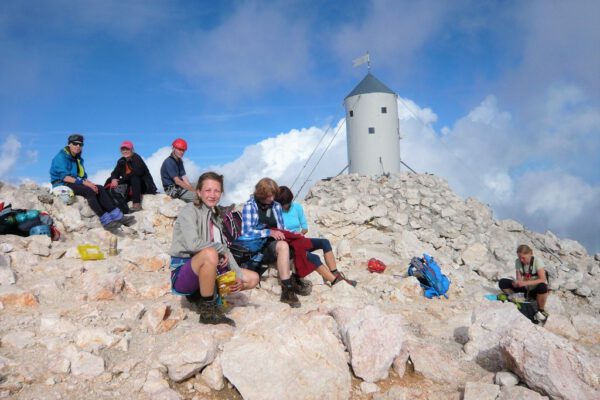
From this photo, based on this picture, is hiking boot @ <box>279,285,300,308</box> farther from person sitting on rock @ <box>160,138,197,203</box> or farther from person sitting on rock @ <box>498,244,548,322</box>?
person sitting on rock @ <box>498,244,548,322</box>

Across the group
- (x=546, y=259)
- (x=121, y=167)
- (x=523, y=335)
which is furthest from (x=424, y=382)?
(x=546, y=259)

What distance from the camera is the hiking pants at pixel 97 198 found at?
29.7 feet

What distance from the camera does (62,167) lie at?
896cm

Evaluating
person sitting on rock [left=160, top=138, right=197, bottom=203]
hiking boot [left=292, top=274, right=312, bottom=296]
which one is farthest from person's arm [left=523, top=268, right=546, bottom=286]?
person sitting on rock [left=160, top=138, right=197, bottom=203]

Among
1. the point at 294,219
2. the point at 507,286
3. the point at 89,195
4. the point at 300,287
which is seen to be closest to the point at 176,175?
the point at 89,195

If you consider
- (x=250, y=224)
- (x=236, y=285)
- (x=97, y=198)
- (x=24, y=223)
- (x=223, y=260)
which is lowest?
(x=236, y=285)

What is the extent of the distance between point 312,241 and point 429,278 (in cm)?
255

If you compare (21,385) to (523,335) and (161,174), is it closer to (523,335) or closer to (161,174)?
(523,335)

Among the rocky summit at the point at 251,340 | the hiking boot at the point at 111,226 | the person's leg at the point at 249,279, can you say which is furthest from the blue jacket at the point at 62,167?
the person's leg at the point at 249,279

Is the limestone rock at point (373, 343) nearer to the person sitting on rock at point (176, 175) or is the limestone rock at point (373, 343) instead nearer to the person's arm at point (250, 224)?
the person's arm at point (250, 224)

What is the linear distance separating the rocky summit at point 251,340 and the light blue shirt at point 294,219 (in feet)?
2.82

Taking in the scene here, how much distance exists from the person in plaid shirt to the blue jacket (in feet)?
14.4

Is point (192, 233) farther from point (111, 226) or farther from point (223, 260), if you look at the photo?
point (111, 226)

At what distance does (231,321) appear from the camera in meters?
5.27
